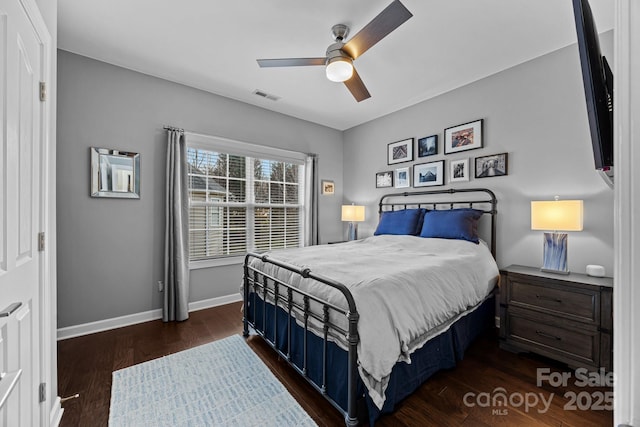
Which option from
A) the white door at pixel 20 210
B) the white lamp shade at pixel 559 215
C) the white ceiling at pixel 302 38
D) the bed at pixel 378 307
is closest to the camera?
the white door at pixel 20 210

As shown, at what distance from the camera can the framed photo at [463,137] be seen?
10.4 feet

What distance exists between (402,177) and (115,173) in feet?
11.7

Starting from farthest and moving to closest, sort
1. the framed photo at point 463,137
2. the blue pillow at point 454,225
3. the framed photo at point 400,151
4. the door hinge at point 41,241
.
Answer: the framed photo at point 400,151
the framed photo at point 463,137
the blue pillow at point 454,225
the door hinge at point 41,241

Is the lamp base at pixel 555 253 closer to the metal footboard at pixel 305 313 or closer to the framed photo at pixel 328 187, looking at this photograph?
the metal footboard at pixel 305 313

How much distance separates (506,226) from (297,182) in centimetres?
296

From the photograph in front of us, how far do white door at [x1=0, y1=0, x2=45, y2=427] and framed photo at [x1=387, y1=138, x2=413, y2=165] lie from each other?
146 inches

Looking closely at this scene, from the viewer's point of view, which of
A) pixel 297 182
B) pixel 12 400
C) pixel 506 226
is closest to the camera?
pixel 12 400

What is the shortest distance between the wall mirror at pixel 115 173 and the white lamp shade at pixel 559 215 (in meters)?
4.01

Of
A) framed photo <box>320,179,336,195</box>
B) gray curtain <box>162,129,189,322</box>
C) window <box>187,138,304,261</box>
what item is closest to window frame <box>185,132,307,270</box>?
window <box>187,138,304,261</box>

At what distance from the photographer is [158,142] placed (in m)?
3.17

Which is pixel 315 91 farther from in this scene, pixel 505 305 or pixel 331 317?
pixel 505 305

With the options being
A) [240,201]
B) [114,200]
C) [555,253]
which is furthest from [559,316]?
[114,200]

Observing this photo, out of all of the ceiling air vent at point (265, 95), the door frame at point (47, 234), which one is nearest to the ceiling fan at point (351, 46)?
the ceiling air vent at point (265, 95)

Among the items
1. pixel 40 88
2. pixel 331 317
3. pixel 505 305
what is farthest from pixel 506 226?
pixel 40 88
